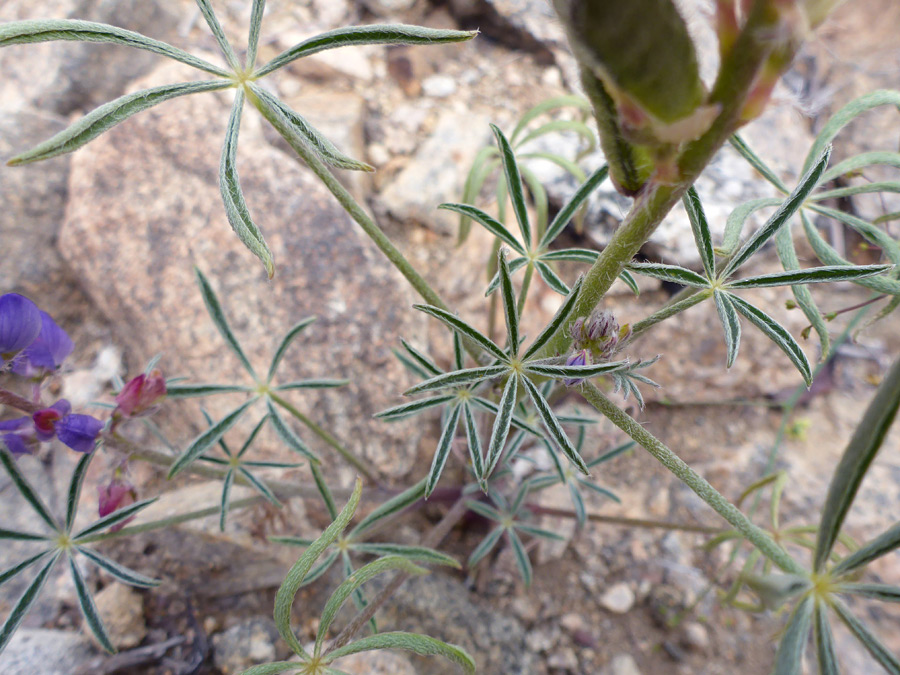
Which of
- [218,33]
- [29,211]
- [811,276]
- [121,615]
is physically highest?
[29,211]

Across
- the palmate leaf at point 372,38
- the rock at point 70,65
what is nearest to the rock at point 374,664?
the palmate leaf at point 372,38

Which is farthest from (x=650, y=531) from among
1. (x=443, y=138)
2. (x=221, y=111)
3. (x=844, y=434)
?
(x=221, y=111)

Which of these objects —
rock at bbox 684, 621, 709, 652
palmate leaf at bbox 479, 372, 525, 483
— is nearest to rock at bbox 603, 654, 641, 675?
rock at bbox 684, 621, 709, 652

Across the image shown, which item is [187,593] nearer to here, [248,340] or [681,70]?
[248,340]

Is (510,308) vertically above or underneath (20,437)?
above

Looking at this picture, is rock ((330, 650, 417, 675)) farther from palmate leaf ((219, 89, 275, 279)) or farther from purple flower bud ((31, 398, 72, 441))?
palmate leaf ((219, 89, 275, 279))

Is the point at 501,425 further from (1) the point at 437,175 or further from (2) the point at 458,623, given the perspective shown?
(1) the point at 437,175

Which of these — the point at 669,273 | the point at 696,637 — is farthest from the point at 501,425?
the point at 696,637
